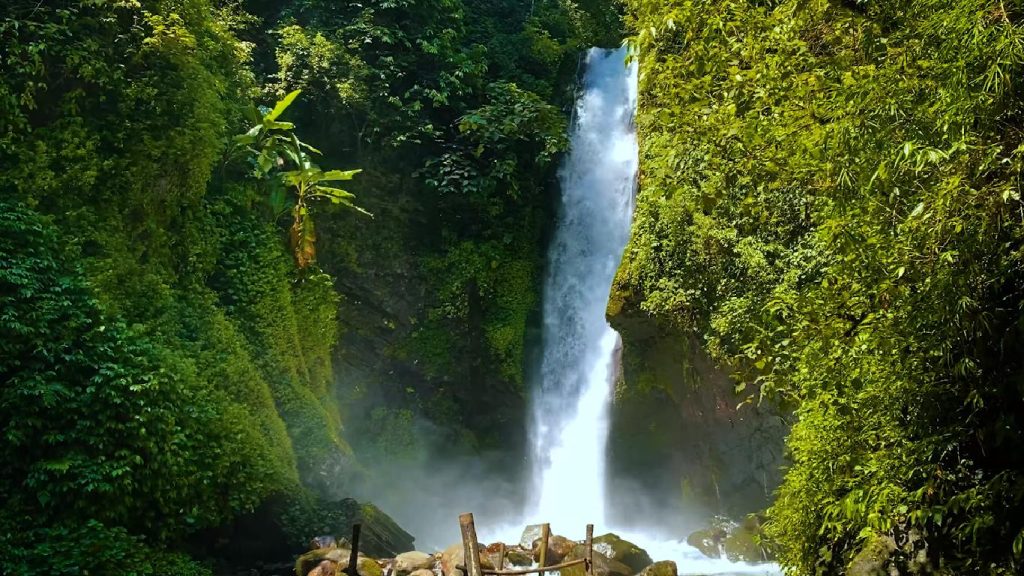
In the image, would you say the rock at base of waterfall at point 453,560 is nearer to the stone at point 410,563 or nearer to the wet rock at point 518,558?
the stone at point 410,563

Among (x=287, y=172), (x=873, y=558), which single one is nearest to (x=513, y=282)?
(x=287, y=172)

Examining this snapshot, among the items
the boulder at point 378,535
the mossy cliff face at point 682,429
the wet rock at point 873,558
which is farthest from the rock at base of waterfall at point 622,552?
the wet rock at point 873,558

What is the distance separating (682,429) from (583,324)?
293 centimetres

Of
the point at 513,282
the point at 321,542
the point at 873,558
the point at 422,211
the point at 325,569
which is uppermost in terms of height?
the point at 422,211

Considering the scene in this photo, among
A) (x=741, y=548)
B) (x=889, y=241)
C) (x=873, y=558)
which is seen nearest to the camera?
(x=889, y=241)

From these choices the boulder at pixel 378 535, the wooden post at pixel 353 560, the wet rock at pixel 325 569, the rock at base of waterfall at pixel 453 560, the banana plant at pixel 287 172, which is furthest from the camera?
the banana plant at pixel 287 172

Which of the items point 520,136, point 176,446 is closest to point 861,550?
point 176,446

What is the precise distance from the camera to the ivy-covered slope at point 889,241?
120 inches

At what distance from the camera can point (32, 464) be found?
A: 589cm

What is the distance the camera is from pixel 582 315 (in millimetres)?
13586

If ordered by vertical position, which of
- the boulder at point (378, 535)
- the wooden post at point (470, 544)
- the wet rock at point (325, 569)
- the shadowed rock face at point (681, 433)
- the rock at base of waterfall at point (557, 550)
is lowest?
the wooden post at point (470, 544)

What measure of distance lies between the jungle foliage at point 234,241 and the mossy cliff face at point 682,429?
2.63m

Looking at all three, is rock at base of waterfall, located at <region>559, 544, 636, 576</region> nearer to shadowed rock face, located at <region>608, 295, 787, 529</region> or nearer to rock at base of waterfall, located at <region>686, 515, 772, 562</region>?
rock at base of waterfall, located at <region>686, 515, 772, 562</region>

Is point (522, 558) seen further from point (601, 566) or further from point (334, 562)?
point (334, 562)
